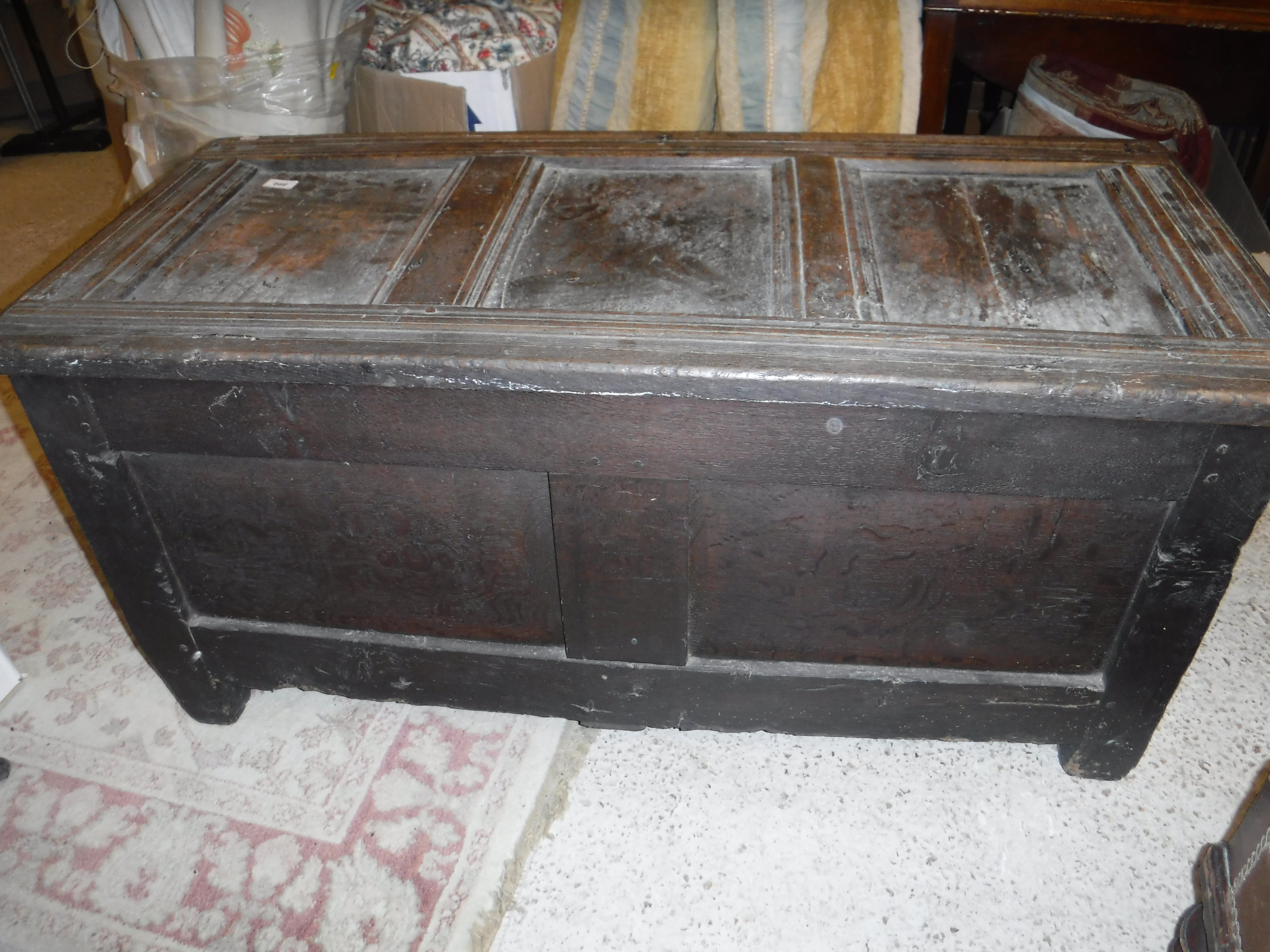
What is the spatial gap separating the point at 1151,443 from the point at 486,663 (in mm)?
1033

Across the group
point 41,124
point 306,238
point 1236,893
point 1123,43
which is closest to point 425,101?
point 306,238

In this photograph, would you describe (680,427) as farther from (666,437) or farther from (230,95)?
(230,95)

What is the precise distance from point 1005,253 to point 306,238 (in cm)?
108

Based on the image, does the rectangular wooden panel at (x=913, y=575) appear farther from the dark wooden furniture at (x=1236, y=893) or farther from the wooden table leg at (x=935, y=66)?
the wooden table leg at (x=935, y=66)

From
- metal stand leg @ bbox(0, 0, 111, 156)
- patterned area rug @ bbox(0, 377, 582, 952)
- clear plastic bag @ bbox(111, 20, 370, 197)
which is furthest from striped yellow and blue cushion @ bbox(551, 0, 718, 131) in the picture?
metal stand leg @ bbox(0, 0, 111, 156)

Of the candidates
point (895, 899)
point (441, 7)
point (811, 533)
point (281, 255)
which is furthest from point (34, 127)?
point (895, 899)

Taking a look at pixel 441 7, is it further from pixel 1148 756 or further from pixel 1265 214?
pixel 1265 214

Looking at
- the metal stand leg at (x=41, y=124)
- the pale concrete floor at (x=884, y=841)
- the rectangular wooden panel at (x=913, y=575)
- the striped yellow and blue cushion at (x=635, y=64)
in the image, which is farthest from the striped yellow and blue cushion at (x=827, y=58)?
the metal stand leg at (x=41, y=124)

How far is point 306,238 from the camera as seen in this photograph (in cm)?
141

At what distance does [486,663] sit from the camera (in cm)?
147

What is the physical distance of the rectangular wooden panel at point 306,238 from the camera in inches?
50.7

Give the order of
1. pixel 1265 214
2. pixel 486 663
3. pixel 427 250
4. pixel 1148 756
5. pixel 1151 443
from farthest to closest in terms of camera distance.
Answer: pixel 1265 214 → pixel 1148 756 → pixel 486 663 → pixel 427 250 → pixel 1151 443

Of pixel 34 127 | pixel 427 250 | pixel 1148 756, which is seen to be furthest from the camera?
pixel 34 127

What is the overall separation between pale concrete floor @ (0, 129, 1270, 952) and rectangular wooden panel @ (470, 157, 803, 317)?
2.75 feet
